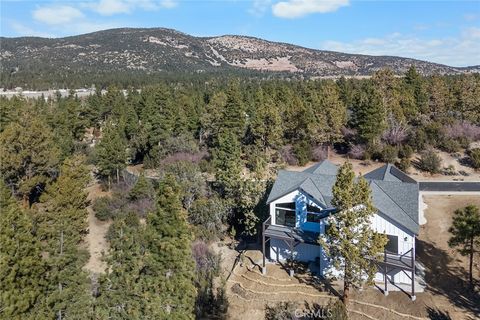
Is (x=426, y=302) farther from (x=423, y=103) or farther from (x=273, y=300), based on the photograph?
(x=423, y=103)

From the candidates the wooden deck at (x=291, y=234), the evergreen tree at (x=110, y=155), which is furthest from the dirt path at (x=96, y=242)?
the wooden deck at (x=291, y=234)

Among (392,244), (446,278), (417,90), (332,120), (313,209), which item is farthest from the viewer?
(417,90)

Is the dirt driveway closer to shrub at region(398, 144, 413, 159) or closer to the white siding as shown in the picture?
the white siding

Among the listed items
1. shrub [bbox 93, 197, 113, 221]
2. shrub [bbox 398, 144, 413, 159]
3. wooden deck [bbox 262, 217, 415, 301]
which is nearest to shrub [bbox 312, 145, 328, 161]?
shrub [bbox 398, 144, 413, 159]

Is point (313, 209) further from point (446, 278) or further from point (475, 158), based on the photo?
point (475, 158)

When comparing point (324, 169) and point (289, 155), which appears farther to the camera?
point (289, 155)

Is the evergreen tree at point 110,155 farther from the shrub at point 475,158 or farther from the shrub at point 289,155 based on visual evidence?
the shrub at point 475,158

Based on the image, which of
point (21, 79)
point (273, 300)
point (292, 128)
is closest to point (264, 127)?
point (292, 128)

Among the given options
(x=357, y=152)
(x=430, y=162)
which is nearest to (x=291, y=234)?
(x=430, y=162)
